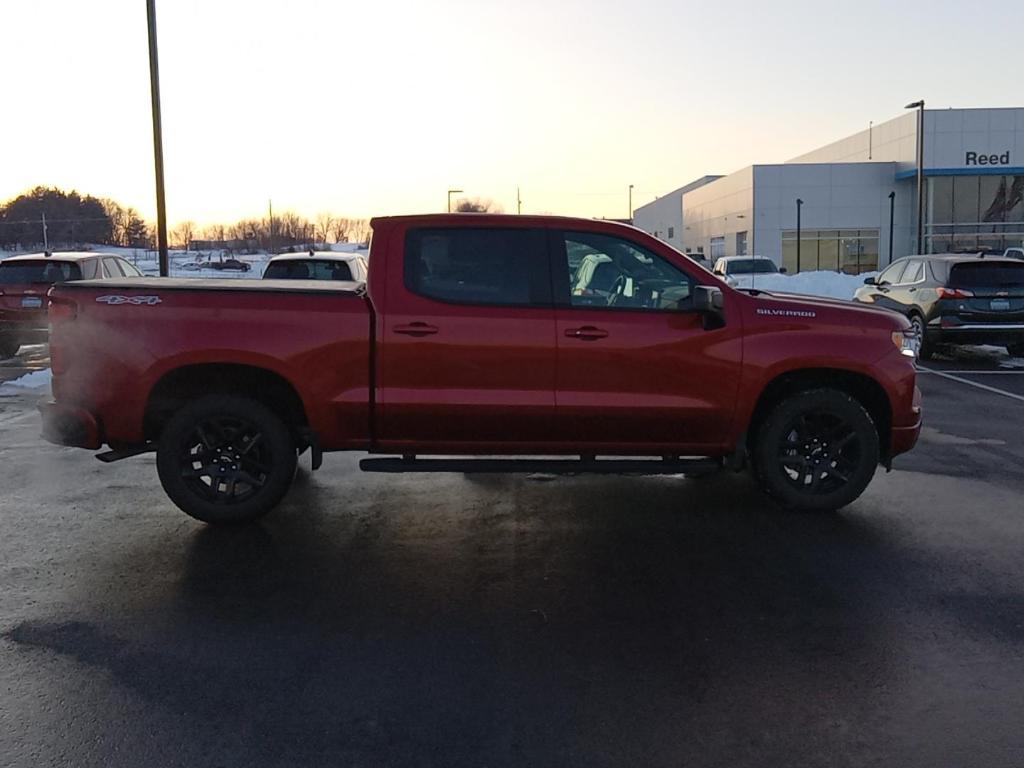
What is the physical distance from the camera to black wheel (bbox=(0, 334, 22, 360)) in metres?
15.7

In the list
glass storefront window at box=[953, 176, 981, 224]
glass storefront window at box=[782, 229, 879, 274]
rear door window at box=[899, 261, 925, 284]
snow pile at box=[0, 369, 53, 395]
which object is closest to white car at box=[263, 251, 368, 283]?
snow pile at box=[0, 369, 53, 395]

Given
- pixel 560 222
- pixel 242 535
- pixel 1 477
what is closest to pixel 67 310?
pixel 242 535

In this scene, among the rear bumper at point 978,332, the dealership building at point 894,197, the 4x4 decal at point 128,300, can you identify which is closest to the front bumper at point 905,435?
the 4x4 decal at point 128,300

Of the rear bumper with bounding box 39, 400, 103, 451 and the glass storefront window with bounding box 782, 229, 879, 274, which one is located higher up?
the glass storefront window with bounding box 782, 229, 879, 274

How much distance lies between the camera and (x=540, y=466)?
19.4 feet

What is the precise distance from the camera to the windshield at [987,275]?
14.5m

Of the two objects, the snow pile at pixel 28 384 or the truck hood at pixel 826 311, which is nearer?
the truck hood at pixel 826 311

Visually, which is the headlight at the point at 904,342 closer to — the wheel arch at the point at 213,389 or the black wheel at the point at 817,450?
the black wheel at the point at 817,450

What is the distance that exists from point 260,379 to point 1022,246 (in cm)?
5435

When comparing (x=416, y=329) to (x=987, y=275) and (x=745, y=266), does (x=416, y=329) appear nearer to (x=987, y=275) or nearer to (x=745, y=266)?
(x=987, y=275)

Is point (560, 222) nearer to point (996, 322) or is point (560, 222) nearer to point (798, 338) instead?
point (798, 338)

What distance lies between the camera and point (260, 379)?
19.8 feet

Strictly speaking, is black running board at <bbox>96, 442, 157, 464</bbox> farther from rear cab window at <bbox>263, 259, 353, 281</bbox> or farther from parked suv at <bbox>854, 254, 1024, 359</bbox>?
parked suv at <bbox>854, 254, 1024, 359</bbox>

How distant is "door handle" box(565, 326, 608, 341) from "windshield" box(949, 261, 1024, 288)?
10909 mm
